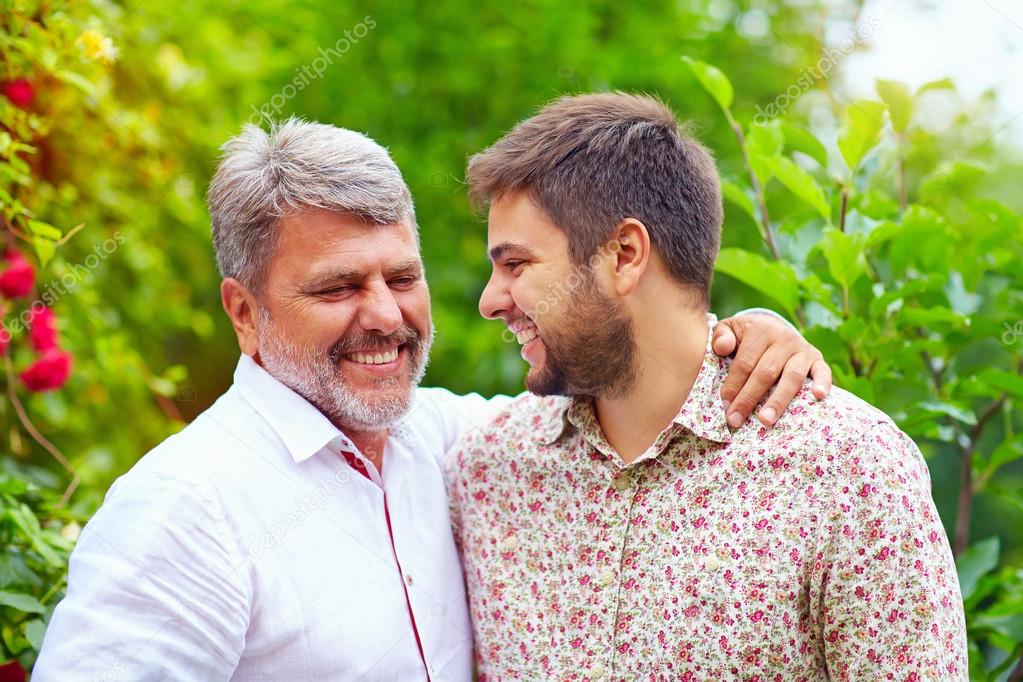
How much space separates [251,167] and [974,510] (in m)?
6.52

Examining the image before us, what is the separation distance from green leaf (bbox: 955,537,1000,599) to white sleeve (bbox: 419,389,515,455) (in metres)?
1.10

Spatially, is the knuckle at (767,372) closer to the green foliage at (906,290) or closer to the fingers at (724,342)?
the fingers at (724,342)

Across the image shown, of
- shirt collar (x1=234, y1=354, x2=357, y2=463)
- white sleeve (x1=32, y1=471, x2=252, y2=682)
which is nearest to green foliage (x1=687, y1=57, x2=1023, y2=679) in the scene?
shirt collar (x1=234, y1=354, x2=357, y2=463)

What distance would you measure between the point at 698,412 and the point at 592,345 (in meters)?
0.23

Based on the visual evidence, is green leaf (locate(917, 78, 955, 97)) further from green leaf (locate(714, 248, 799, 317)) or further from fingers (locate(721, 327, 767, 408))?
fingers (locate(721, 327, 767, 408))

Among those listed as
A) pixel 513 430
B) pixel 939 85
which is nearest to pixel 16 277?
pixel 513 430

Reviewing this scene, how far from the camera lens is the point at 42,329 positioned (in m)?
2.54

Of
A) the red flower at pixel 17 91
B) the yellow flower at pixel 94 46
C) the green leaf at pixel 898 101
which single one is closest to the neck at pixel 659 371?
the green leaf at pixel 898 101

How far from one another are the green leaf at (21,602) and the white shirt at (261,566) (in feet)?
0.94

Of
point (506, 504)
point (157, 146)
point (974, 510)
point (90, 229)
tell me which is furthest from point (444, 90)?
point (974, 510)

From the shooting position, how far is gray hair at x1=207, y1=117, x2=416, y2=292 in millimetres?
2002

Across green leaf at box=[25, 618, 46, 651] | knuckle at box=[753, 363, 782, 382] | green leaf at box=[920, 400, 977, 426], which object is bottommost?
green leaf at box=[25, 618, 46, 651]

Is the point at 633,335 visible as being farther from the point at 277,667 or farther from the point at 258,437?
the point at 277,667

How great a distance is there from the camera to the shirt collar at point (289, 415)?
1.97m
